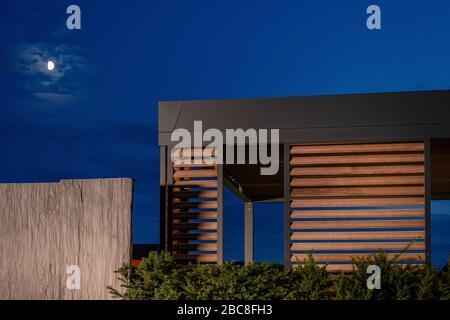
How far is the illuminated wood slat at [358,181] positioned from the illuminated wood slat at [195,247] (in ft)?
4.95

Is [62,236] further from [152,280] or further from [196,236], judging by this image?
[196,236]

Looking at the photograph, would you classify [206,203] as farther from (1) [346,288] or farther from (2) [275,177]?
(2) [275,177]

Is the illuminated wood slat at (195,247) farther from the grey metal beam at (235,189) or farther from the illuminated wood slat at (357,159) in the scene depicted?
the grey metal beam at (235,189)

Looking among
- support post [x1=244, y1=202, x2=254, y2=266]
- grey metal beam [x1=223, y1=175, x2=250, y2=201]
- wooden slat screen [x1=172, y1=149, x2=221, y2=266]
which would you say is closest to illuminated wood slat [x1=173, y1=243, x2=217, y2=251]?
wooden slat screen [x1=172, y1=149, x2=221, y2=266]

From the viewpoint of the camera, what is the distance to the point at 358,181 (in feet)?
Result: 32.3

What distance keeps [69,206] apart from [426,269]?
471cm

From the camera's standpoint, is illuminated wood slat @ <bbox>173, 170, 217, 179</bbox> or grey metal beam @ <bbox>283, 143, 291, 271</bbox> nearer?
grey metal beam @ <bbox>283, 143, 291, 271</bbox>

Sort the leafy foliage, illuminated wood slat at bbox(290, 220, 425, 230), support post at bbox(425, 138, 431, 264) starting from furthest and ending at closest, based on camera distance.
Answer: illuminated wood slat at bbox(290, 220, 425, 230), support post at bbox(425, 138, 431, 264), the leafy foliage

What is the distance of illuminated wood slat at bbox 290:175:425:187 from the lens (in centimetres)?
976

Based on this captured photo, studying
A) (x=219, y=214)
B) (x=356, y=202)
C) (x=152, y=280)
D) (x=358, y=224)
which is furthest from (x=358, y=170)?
(x=152, y=280)

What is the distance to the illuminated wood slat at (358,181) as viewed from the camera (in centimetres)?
976

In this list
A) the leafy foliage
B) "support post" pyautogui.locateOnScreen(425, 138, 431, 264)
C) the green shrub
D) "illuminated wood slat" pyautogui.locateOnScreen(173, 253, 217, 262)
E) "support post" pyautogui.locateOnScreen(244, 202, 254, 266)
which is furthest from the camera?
"support post" pyautogui.locateOnScreen(244, 202, 254, 266)

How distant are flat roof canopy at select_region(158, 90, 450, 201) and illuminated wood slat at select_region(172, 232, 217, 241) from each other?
142 centimetres

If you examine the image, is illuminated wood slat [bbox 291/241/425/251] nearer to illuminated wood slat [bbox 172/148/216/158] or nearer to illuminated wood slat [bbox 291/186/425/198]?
illuminated wood slat [bbox 291/186/425/198]
